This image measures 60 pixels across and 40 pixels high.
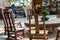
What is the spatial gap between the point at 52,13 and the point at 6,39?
6744 millimetres

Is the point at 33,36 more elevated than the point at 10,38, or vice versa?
the point at 33,36

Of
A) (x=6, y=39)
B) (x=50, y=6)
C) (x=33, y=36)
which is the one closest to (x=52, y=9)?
(x=50, y=6)

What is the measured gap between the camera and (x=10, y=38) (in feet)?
16.6

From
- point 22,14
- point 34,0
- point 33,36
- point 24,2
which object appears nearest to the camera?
point 33,36

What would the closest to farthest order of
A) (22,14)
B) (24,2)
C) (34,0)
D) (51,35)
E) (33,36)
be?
(33,36), (51,35), (34,0), (22,14), (24,2)

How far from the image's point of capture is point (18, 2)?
11922 mm

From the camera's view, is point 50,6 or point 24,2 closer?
point 50,6

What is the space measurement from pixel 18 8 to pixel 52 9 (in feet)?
7.93

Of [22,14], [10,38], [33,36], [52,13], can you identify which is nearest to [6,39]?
[10,38]

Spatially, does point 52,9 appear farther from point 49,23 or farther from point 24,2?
point 49,23

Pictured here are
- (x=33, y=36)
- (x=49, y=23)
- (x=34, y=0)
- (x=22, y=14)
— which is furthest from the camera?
(x=22, y=14)

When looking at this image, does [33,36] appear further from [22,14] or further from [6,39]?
[22,14]

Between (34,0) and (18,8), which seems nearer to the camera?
(34,0)

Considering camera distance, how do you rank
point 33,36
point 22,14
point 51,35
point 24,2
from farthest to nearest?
point 24,2, point 22,14, point 51,35, point 33,36
